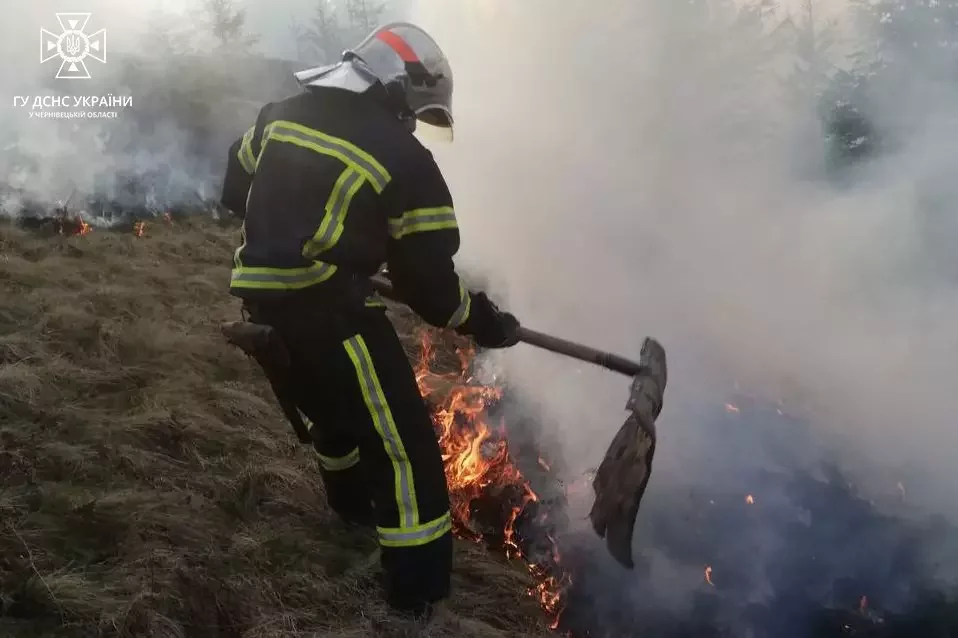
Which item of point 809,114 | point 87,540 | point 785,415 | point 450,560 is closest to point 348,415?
point 450,560

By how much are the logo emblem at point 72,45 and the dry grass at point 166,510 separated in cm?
707

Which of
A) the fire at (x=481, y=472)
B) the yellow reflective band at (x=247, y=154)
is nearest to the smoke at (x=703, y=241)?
the fire at (x=481, y=472)

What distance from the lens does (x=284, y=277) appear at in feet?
7.54

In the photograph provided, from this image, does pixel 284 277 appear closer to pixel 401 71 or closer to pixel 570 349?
pixel 401 71

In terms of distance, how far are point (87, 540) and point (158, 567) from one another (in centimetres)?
41

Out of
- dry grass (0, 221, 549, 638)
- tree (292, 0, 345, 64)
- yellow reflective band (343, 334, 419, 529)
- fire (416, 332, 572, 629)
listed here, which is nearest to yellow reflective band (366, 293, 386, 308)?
yellow reflective band (343, 334, 419, 529)

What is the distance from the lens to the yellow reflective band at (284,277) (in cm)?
229

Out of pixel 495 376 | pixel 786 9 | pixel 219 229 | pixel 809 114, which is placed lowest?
pixel 219 229

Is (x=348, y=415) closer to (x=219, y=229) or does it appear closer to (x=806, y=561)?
(x=806, y=561)

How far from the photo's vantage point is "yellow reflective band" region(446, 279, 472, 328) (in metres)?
2.43

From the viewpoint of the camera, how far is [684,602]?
297cm

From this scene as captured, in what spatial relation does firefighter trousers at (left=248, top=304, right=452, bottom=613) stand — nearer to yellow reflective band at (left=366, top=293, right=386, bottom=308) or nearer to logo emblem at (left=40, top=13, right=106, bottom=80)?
yellow reflective band at (left=366, top=293, right=386, bottom=308)

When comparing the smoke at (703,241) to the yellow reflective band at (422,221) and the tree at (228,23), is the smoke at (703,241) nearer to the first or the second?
the yellow reflective band at (422,221)

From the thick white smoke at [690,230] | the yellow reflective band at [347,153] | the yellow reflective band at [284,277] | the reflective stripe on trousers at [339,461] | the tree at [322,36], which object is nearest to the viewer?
the yellow reflective band at [347,153]
